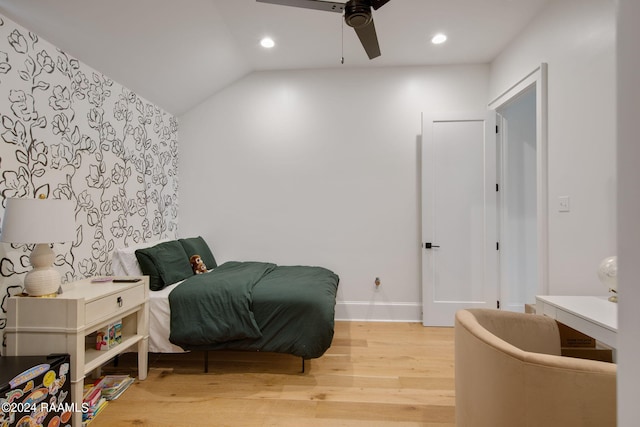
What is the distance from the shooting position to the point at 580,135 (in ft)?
6.89

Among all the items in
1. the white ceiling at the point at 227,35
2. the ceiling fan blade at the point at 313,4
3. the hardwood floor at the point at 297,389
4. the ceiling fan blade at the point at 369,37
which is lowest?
the hardwood floor at the point at 297,389

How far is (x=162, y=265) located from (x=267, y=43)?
94.4 inches

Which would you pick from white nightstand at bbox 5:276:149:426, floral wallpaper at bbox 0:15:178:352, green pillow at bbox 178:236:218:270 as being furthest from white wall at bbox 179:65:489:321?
white nightstand at bbox 5:276:149:426

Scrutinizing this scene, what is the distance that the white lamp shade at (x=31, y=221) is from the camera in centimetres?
163

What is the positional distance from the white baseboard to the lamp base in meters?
2.66

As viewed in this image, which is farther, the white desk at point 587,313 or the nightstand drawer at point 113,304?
the nightstand drawer at point 113,304

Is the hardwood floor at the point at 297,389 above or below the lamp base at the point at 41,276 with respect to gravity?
below

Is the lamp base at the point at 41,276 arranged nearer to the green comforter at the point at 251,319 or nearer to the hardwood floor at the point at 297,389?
the green comforter at the point at 251,319

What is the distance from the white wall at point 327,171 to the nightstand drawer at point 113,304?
1504mm

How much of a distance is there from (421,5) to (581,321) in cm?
254

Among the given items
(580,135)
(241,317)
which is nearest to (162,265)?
(241,317)

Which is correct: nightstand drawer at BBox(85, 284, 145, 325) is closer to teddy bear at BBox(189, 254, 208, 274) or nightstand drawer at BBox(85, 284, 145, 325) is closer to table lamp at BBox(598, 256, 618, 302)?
teddy bear at BBox(189, 254, 208, 274)

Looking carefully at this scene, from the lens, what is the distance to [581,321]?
1.62 m

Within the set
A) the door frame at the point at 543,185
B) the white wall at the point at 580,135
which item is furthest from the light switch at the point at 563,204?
the door frame at the point at 543,185
